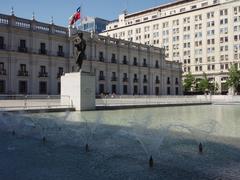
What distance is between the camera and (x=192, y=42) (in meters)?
88.8

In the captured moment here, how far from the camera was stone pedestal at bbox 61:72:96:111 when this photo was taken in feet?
77.3

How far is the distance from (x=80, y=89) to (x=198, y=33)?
70.3 metres

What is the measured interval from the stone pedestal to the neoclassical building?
24702 millimetres

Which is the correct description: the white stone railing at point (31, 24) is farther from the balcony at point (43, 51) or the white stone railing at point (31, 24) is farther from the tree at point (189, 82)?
the tree at point (189, 82)

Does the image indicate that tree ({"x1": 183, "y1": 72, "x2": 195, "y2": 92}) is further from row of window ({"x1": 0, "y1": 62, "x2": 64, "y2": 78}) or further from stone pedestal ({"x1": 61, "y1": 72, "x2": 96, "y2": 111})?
stone pedestal ({"x1": 61, "y1": 72, "x2": 96, "y2": 111})

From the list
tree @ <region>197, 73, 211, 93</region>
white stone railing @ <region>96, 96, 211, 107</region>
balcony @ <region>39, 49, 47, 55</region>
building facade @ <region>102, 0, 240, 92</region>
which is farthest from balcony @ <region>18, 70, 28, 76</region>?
building facade @ <region>102, 0, 240, 92</region>

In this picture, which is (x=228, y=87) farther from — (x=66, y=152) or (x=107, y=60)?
(x=66, y=152)

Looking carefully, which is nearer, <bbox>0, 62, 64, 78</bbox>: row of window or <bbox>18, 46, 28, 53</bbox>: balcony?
<bbox>0, 62, 64, 78</bbox>: row of window

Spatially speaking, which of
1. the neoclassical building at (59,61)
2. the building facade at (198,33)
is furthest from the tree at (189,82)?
the neoclassical building at (59,61)

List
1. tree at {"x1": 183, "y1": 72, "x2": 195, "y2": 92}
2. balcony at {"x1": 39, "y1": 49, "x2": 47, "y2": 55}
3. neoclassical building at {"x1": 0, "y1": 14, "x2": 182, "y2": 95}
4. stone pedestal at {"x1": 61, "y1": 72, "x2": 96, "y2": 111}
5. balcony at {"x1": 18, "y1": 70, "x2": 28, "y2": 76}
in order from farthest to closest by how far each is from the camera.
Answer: tree at {"x1": 183, "y1": 72, "x2": 195, "y2": 92} < balcony at {"x1": 39, "y1": 49, "x2": 47, "y2": 55} < balcony at {"x1": 18, "y1": 70, "x2": 28, "y2": 76} < neoclassical building at {"x1": 0, "y1": 14, "x2": 182, "y2": 95} < stone pedestal at {"x1": 61, "y1": 72, "x2": 96, "y2": 111}

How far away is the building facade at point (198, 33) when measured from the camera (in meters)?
82.0

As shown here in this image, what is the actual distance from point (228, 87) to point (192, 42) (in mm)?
16663

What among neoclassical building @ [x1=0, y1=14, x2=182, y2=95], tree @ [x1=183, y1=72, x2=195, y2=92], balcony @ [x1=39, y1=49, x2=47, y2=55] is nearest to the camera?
neoclassical building @ [x1=0, y1=14, x2=182, y2=95]

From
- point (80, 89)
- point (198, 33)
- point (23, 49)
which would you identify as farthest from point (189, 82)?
point (80, 89)
